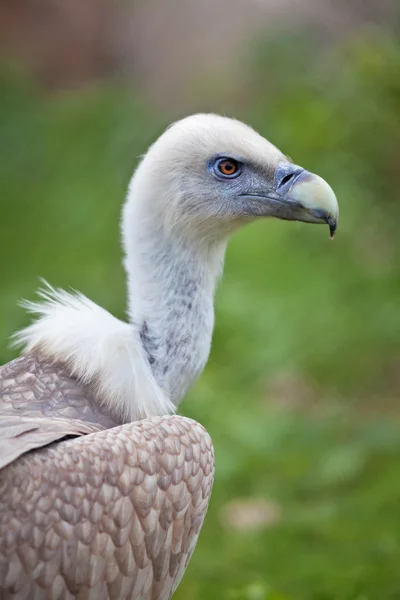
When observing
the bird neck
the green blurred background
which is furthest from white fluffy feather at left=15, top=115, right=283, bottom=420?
the green blurred background

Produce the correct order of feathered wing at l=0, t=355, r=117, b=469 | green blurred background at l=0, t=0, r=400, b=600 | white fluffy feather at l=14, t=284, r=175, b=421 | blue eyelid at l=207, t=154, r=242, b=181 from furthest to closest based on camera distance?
green blurred background at l=0, t=0, r=400, b=600
blue eyelid at l=207, t=154, r=242, b=181
white fluffy feather at l=14, t=284, r=175, b=421
feathered wing at l=0, t=355, r=117, b=469

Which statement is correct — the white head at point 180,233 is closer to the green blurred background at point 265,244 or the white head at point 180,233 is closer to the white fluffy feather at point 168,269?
the white fluffy feather at point 168,269

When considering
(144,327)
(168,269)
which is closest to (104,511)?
(144,327)

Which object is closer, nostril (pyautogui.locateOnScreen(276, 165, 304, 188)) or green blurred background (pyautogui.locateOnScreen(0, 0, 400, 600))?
nostril (pyautogui.locateOnScreen(276, 165, 304, 188))

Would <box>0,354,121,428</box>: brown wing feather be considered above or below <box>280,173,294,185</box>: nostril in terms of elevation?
below

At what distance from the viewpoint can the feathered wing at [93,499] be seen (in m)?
3.26

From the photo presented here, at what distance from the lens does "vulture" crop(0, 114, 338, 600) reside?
3.30m

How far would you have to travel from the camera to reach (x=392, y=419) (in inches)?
307

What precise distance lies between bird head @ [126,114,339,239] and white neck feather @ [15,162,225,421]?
0.14ft

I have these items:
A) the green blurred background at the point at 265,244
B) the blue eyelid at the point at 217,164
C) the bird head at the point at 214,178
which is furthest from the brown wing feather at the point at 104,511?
the green blurred background at the point at 265,244

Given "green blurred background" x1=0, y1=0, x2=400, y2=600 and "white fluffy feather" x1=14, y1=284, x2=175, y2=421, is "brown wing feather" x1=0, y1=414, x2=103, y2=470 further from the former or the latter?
"green blurred background" x1=0, y1=0, x2=400, y2=600

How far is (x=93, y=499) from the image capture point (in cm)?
334

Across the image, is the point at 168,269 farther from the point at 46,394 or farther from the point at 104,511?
the point at 104,511

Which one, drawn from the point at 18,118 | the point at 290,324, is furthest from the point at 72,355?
the point at 18,118
